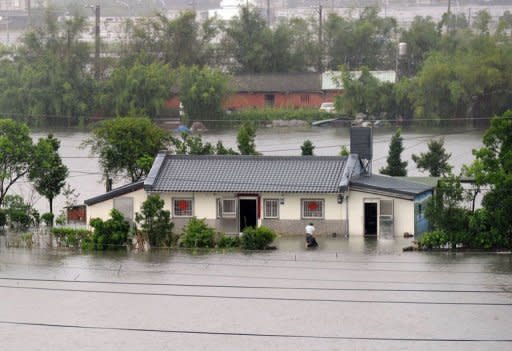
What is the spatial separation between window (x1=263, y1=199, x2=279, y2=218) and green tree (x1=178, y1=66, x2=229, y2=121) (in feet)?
106

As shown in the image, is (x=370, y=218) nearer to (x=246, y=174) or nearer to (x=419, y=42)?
(x=246, y=174)

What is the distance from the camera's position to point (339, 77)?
60.9 metres

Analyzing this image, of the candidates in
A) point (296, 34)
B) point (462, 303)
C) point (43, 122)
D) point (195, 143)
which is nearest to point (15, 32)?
point (296, 34)

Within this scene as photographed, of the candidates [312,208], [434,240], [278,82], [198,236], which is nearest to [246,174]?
[312,208]

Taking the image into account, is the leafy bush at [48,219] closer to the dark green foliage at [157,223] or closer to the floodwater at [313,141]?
the dark green foliage at [157,223]

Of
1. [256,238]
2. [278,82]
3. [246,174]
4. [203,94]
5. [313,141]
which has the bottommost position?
[256,238]

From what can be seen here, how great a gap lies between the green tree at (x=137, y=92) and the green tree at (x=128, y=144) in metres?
26.6

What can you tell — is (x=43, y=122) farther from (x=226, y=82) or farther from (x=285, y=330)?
(x=285, y=330)

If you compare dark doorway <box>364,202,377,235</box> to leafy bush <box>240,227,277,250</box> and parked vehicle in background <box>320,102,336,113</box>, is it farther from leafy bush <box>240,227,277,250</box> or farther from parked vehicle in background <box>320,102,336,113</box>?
parked vehicle in background <box>320,102,336,113</box>

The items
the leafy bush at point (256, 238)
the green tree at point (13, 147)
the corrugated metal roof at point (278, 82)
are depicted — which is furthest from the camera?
the corrugated metal roof at point (278, 82)

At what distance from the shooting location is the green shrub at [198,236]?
2269 centimetres

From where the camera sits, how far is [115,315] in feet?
54.7

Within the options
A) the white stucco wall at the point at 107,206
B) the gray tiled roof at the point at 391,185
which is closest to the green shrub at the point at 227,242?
the white stucco wall at the point at 107,206

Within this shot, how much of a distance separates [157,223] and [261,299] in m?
5.55
